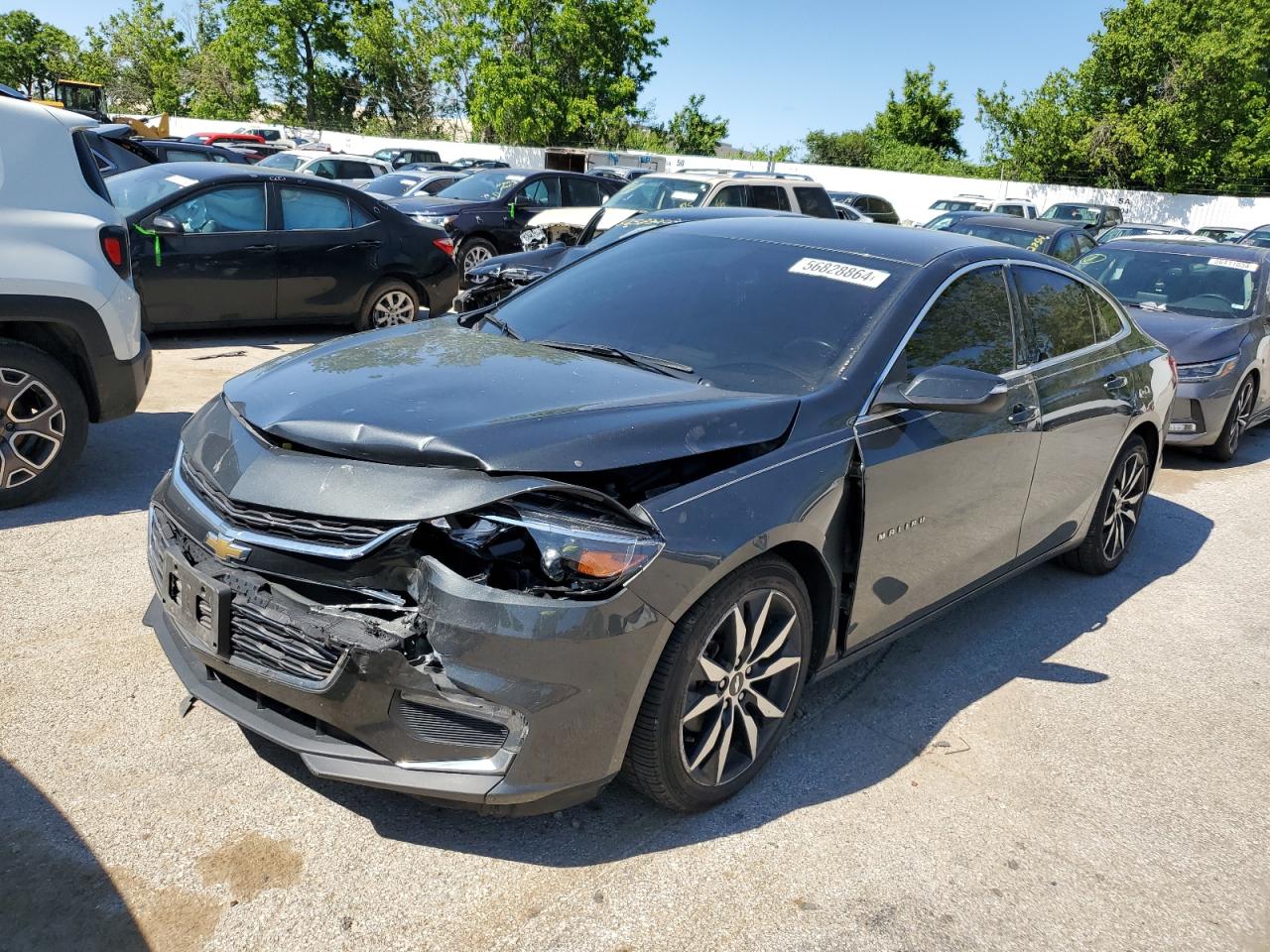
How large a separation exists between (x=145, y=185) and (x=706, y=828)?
8413mm

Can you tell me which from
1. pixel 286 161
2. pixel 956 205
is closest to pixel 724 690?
pixel 286 161

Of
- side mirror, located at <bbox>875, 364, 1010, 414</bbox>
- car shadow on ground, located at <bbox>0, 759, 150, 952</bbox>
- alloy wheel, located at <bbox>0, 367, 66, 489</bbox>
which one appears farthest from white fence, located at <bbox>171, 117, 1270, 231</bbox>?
car shadow on ground, located at <bbox>0, 759, 150, 952</bbox>

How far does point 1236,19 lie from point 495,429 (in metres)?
44.7

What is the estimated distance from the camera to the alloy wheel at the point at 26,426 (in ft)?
16.9

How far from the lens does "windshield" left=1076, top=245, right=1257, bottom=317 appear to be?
891 cm

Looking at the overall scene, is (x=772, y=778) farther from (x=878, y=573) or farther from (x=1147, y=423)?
(x=1147, y=423)

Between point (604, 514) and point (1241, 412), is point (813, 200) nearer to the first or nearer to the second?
point (1241, 412)

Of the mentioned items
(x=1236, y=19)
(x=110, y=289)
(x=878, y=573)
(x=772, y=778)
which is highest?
(x=1236, y=19)

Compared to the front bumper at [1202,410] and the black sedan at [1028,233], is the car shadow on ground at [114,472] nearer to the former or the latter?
the front bumper at [1202,410]

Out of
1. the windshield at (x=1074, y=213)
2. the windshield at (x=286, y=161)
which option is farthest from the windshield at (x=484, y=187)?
the windshield at (x=1074, y=213)

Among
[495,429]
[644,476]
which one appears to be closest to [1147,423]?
[644,476]

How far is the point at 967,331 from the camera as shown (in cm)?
410

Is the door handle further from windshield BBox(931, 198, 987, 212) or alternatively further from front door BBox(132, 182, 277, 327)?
windshield BBox(931, 198, 987, 212)

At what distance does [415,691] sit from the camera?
8.70 ft
